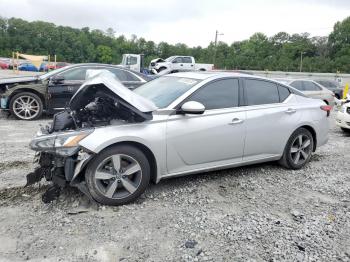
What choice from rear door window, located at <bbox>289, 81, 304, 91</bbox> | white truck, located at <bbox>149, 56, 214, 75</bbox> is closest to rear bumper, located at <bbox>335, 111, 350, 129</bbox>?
rear door window, located at <bbox>289, 81, 304, 91</bbox>

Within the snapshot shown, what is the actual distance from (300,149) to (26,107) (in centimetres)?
666

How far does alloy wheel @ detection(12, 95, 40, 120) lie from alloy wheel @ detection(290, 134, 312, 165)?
6.38 m

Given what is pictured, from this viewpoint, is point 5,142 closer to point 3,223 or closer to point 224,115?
point 3,223

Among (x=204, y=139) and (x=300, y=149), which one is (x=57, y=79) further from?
(x=300, y=149)

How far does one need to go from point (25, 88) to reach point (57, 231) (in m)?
6.21

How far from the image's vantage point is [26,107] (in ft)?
28.3

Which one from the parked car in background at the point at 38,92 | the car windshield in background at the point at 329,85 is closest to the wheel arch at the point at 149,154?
the parked car in background at the point at 38,92

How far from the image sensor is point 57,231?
324 centimetres

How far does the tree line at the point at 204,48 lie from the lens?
244ft

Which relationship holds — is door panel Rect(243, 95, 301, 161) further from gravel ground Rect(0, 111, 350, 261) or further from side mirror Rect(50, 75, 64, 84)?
side mirror Rect(50, 75, 64, 84)

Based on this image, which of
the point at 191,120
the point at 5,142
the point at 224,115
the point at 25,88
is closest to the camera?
the point at 191,120

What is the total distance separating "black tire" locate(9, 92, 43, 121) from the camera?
852cm

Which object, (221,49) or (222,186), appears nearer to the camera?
(222,186)

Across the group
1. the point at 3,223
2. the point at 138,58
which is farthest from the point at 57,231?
the point at 138,58
